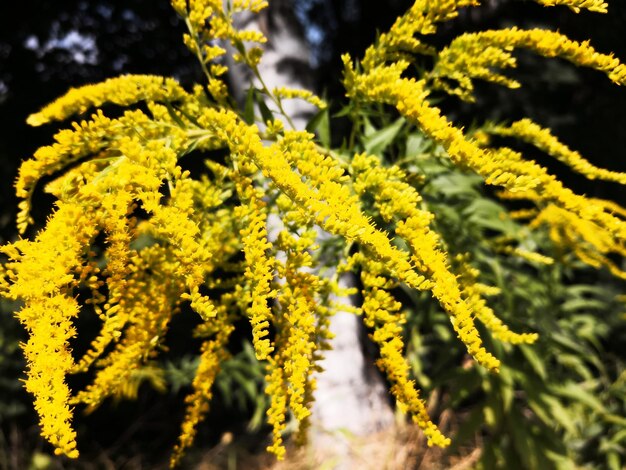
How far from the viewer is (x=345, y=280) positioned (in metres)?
2.28

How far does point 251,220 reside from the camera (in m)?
1.24

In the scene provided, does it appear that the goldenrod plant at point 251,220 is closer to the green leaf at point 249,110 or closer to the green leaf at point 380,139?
the green leaf at point 249,110

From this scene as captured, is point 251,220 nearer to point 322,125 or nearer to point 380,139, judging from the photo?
point 322,125

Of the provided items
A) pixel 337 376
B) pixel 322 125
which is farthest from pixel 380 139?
pixel 337 376

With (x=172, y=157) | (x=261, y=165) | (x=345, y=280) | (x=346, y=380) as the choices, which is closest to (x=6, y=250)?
(x=172, y=157)

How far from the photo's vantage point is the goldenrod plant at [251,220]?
1119 millimetres

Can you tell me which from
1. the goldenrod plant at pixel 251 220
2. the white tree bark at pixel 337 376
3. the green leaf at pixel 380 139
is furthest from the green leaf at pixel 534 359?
the green leaf at pixel 380 139

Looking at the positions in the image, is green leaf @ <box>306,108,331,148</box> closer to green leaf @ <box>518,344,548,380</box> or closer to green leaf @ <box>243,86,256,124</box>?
green leaf @ <box>243,86,256,124</box>

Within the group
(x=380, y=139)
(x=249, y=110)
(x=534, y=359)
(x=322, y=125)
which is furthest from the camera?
(x=534, y=359)

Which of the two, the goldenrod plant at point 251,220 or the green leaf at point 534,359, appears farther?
the green leaf at point 534,359

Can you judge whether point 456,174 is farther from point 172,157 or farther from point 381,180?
point 172,157

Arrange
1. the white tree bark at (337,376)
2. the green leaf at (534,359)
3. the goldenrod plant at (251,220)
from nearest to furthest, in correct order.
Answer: the goldenrod plant at (251,220), the green leaf at (534,359), the white tree bark at (337,376)

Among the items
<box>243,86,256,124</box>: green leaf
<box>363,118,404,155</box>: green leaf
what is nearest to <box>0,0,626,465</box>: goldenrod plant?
<box>243,86,256,124</box>: green leaf

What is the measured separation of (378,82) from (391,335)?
0.63m
